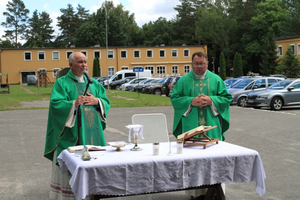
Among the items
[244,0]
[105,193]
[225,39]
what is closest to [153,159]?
[105,193]

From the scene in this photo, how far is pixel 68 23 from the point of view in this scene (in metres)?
96.5

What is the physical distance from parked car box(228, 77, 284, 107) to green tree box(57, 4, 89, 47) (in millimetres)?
76998

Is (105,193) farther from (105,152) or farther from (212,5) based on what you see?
(212,5)

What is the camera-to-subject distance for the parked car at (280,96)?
19844 mm

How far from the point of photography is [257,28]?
72312 millimetres

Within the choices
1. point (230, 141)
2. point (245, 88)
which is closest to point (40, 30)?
point (245, 88)

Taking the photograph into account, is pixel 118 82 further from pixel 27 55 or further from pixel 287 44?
pixel 287 44

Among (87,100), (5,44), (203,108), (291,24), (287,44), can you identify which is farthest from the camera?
(5,44)

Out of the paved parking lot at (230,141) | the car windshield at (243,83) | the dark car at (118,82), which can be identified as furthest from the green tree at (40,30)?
the paved parking lot at (230,141)

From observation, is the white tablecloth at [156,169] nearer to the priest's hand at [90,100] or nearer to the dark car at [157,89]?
the priest's hand at [90,100]

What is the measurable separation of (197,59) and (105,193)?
2323mm

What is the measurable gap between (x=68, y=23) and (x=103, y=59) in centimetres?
3230

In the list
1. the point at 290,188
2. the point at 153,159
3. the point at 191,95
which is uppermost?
the point at 191,95

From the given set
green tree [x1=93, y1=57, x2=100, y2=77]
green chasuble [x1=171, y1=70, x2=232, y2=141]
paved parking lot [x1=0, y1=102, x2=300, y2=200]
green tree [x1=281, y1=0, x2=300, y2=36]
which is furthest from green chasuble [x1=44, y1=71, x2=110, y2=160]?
green tree [x1=281, y1=0, x2=300, y2=36]
